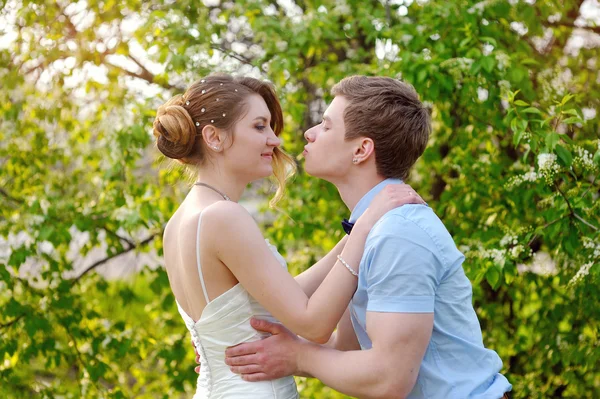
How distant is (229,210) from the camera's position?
229 cm

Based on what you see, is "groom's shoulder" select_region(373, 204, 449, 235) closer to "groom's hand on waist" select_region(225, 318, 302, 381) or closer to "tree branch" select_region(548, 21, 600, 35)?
"groom's hand on waist" select_region(225, 318, 302, 381)

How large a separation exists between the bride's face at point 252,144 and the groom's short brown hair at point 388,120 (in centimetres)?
36

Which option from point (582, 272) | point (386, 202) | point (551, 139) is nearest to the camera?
point (386, 202)

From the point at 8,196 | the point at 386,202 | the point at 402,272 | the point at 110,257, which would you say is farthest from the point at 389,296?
the point at 8,196

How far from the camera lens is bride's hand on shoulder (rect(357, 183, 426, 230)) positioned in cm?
219

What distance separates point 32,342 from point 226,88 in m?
2.78

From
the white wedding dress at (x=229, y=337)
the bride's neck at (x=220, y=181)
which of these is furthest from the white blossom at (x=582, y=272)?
the bride's neck at (x=220, y=181)

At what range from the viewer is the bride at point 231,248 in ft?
7.27

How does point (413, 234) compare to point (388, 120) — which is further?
point (388, 120)

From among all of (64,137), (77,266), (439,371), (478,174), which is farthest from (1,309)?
(439,371)

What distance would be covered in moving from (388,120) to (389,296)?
0.60 meters

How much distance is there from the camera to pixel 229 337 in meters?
2.42

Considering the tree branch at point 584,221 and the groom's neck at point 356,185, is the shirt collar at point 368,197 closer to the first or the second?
the groom's neck at point 356,185

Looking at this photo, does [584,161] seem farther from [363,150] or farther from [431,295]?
[431,295]
